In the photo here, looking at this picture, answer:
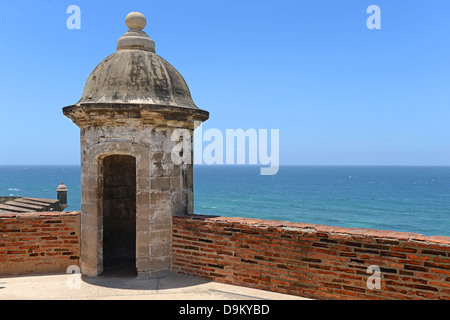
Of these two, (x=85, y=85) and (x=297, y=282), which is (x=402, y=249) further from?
(x=85, y=85)

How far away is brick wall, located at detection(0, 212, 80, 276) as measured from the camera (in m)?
6.29

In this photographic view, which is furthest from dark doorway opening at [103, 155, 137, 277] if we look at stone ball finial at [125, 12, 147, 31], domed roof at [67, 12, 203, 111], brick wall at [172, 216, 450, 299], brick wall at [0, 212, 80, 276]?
stone ball finial at [125, 12, 147, 31]

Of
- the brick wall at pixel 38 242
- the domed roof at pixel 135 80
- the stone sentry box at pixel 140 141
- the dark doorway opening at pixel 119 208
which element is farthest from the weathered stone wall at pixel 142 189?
the dark doorway opening at pixel 119 208

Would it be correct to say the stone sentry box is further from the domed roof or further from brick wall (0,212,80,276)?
brick wall (0,212,80,276)

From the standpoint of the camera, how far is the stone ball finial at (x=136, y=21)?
22.9 ft

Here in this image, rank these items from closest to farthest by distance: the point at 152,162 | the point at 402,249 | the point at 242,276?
the point at 402,249
the point at 242,276
the point at 152,162

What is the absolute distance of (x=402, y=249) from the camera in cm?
449

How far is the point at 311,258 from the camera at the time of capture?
509cm

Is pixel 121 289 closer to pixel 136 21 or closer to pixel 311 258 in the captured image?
pixel 311 258

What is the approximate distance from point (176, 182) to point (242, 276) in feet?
6.15

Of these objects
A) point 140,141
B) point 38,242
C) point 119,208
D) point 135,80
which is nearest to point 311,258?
point 140,141

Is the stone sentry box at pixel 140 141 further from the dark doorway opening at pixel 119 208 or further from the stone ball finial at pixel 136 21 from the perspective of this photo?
the dark doorway opening at pixel 119 208

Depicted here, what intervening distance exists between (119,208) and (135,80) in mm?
3237
